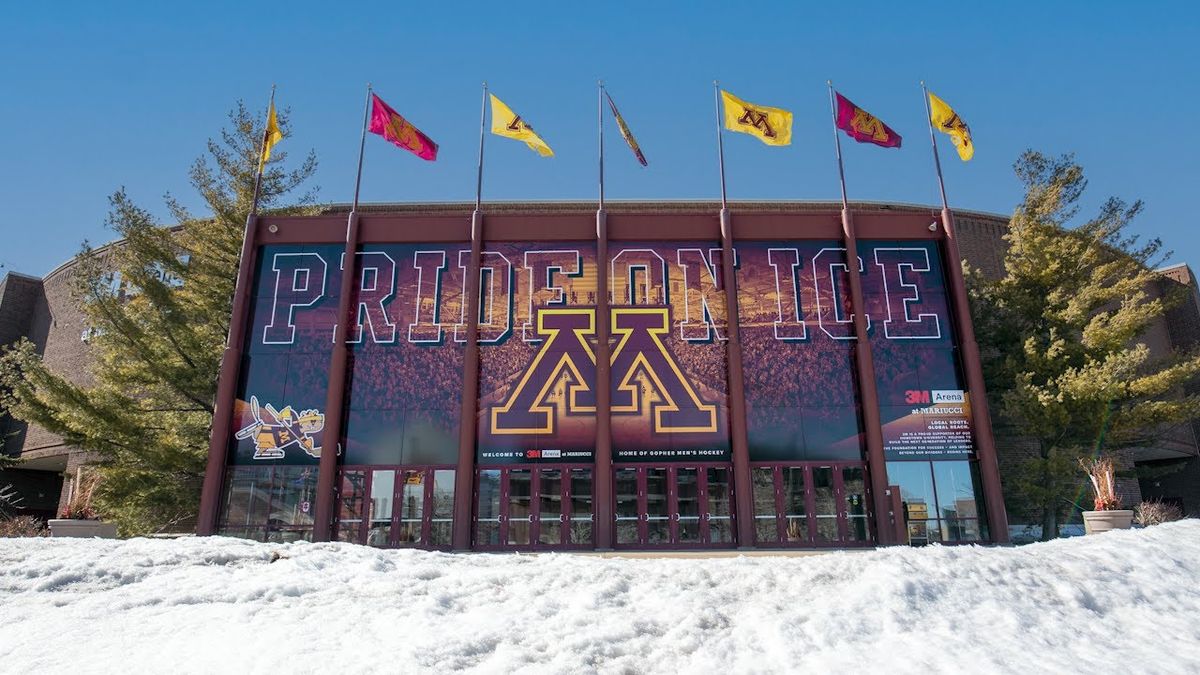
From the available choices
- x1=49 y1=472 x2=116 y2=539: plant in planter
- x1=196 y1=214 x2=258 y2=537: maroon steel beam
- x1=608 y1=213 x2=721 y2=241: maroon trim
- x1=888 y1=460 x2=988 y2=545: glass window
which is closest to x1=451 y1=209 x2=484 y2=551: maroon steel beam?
x1=608 y1=213 x2=721 y2=241: maroon trim

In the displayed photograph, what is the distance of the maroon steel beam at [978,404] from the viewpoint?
21828 mm

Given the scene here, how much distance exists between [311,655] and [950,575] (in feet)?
21.8

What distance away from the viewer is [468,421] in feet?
72.5

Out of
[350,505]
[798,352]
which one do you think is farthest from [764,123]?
[350,505]

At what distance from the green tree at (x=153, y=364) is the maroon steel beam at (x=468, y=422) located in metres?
10.5

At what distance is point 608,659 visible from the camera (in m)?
6.55

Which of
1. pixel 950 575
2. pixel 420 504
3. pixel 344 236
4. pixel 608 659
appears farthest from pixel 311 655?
pixel 344 236

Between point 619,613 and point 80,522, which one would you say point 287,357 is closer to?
point 80,522

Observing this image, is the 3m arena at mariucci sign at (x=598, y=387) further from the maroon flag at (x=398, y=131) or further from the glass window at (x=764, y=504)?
the maroon flag at (x=398, y=131)

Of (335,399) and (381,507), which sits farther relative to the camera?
(335,399)

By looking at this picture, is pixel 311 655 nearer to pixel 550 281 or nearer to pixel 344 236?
pixel 550 281

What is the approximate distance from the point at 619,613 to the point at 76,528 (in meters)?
13.9

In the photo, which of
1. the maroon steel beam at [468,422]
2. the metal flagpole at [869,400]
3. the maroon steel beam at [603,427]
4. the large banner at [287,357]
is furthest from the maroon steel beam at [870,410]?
the large banner at [287,357]

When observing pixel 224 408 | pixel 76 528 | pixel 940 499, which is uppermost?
pixel 224 408
